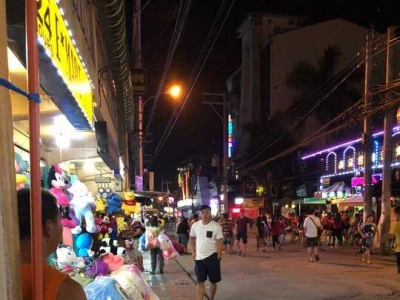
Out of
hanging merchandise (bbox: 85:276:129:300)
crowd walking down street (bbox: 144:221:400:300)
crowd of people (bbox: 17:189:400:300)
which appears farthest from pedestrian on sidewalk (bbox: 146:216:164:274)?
hanging merchandise (bbox: 85:276:129:300)

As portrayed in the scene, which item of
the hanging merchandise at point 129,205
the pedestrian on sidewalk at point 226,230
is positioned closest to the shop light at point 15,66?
the hanging merchandise at point 129,205

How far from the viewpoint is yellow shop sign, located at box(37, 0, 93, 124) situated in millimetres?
2584

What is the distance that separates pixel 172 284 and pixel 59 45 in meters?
9.64

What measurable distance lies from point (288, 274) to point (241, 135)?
47262 millimetres

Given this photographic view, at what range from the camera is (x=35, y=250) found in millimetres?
1660

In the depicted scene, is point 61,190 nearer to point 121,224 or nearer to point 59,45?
point 59,45

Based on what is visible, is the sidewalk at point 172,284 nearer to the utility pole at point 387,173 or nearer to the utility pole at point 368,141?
the utility pole at point 387,173

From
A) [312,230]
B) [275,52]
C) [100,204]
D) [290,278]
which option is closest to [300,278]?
[290,278]

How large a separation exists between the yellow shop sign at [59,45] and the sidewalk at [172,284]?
692cm

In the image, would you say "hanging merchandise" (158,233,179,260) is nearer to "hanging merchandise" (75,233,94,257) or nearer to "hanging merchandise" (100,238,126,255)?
"hanging merchandise" (100,238,126,255)

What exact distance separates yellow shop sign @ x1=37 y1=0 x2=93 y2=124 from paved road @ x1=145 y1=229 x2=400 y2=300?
6964mm

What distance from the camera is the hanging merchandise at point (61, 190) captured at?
18.5 feet

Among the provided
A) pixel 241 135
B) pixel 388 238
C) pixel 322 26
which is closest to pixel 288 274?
pixel 388 238

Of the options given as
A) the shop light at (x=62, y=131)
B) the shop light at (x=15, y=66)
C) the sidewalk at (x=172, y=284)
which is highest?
the shop light at (x=62, y=131)
